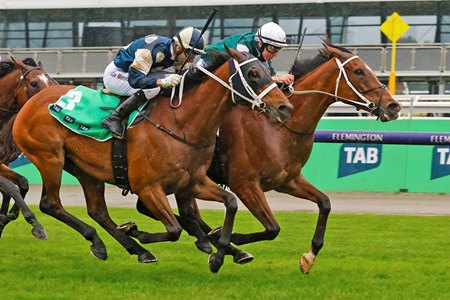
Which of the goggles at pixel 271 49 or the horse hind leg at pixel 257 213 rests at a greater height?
the goggles at pixel 271 49

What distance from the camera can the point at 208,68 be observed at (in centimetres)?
722

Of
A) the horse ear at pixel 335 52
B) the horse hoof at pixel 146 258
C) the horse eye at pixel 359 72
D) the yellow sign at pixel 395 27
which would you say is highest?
the yellow sign at pixel 395 27

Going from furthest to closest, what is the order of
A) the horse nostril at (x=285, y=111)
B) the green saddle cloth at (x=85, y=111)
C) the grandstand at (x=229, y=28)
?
the grandstand at (x=229, y=28) → the green saddle cloth at (x=85, y=111) → the horse nostril at (x=285, y=111)

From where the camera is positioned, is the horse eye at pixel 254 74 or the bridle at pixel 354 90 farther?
the bridle at pixel 354 90

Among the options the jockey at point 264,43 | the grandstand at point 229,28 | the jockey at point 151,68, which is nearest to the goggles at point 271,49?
the jockey at point 264,43

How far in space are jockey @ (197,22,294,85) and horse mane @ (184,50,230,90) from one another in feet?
1.23

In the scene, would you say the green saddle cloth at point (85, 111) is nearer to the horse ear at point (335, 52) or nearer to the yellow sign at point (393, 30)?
the horse ear at point (335, 52)

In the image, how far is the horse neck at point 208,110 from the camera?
709cm

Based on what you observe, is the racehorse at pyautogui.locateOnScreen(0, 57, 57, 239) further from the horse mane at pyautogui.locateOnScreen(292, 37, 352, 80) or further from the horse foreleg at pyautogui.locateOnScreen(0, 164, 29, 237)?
the horse mane at pyautogui.locateOnScreen(292, 37, 352, 80)

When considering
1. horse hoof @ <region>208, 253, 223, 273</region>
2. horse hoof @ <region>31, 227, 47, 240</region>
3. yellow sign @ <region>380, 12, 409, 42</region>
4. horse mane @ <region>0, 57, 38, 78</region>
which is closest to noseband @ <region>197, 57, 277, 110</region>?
horse hoof @ <region>208, 253, 223, 273</region>

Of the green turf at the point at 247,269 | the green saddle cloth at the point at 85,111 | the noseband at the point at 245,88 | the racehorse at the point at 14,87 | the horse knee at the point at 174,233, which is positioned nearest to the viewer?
the green turf at the point at 247,269

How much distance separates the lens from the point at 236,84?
273 inches

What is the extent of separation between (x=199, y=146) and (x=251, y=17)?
12.6 metres

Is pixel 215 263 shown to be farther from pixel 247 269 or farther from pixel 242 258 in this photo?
pixel 247 269
